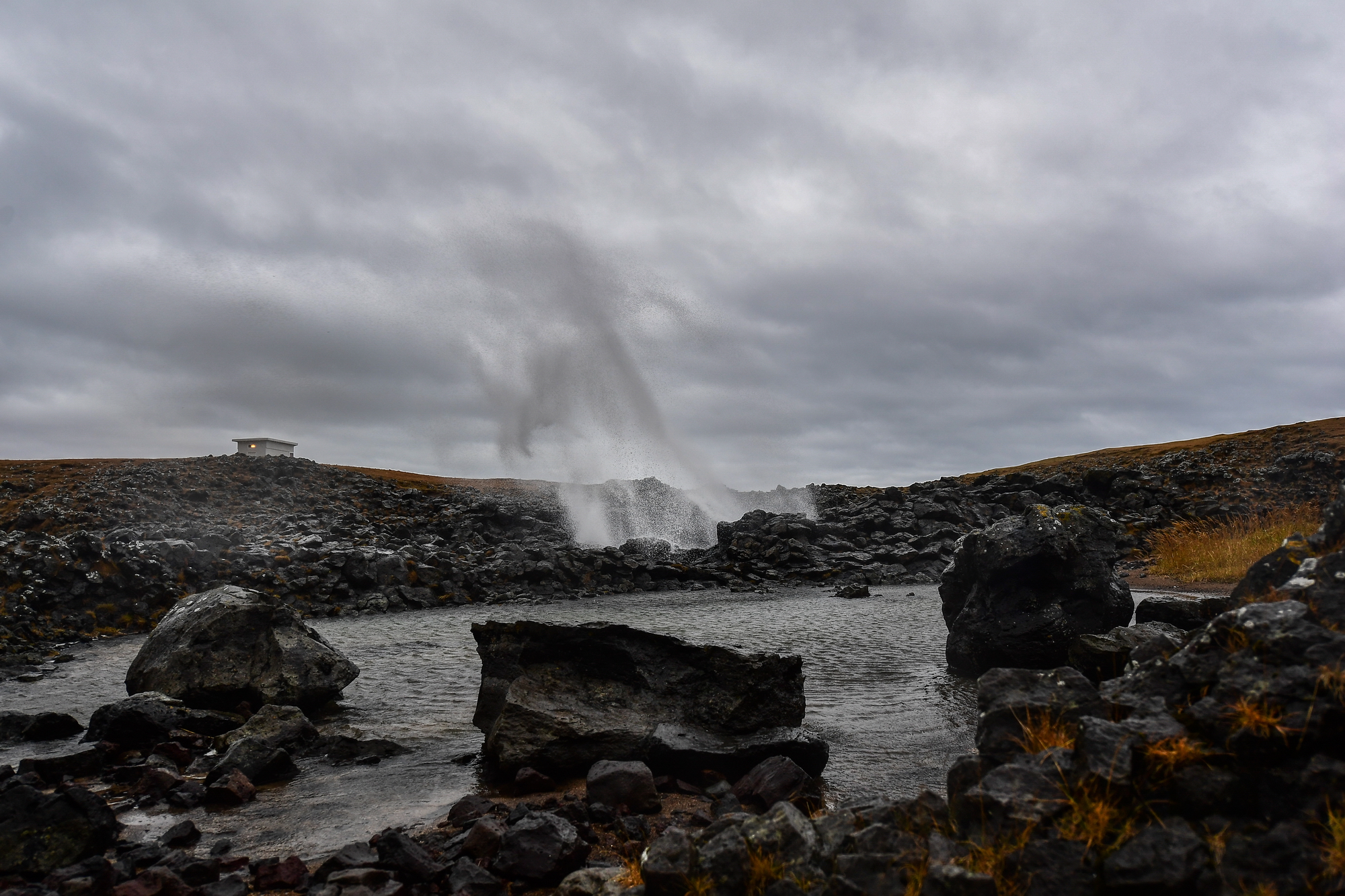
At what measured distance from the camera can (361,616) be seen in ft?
82.4

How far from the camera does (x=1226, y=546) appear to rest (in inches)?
973

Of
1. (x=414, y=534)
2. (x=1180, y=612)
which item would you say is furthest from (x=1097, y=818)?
(x=414, y=534)

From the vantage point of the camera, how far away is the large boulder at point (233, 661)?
12.4 m

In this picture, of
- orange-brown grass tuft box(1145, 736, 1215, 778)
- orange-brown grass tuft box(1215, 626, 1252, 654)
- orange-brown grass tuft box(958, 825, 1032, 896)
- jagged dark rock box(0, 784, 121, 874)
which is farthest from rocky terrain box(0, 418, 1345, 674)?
orange-brown grass tuft box(1215, 626, 1252, 654)

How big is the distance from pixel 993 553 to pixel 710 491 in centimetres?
4026

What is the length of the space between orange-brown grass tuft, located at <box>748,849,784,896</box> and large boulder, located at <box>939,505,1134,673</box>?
996 centimetres

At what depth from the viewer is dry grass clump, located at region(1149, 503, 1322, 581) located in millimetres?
22469

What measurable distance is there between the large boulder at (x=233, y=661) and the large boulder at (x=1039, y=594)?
11086 millimetres

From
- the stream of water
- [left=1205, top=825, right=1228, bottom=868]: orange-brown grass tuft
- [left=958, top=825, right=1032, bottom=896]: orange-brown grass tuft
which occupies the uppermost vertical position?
[left=1205, top=825, right=1228, bottom=868]: orange-brown grass tuft

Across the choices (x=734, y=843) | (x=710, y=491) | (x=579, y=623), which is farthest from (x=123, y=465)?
(x=734, y=843)

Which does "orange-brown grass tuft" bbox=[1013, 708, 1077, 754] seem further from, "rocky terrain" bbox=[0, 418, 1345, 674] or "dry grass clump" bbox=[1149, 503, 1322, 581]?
"rocky terrain" bbox=[0, 418, 1345, 674]

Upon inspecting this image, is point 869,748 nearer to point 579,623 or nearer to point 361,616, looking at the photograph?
point 579,623

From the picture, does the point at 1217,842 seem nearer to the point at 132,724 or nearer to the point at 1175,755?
the point at 1175,755

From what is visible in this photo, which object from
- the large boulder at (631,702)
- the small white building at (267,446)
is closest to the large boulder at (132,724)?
the large boulder at (631,702)
